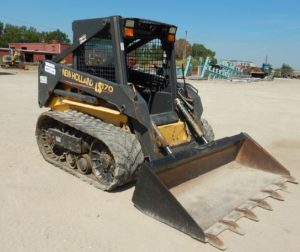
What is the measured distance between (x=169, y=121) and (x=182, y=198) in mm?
1240

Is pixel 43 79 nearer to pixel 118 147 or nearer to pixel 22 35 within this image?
pixel 118 147

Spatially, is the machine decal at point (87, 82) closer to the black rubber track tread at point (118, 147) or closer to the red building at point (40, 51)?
the black rubber track tread at point (118, 147)

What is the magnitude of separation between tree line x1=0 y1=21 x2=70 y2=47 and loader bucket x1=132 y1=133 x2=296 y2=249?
8553 cm

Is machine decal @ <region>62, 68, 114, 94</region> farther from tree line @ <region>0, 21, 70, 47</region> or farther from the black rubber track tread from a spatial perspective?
tree line @ <region>0, 21, 70, 47</region>

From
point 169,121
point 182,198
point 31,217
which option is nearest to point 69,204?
point 31,217

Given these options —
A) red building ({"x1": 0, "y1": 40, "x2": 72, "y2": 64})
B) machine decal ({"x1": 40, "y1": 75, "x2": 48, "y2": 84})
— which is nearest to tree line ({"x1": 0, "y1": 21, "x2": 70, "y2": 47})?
red building ({"x1": 0, "y1": 40, "x2": 72, "y2": 64})

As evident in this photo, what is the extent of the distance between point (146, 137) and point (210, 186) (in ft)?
3.18

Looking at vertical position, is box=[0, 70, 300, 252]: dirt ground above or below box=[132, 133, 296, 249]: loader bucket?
below

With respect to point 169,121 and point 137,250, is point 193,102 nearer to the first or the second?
point 169,121

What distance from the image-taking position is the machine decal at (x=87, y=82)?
15.5 ft

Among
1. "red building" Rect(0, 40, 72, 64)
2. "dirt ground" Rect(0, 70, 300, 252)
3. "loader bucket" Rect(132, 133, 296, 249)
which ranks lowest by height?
"dirt ground" Rect(0, 70, 300, 252)

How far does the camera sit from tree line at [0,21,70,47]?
87050 millimetres

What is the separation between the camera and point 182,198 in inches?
169

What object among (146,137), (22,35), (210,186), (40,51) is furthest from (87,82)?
(22,35)
